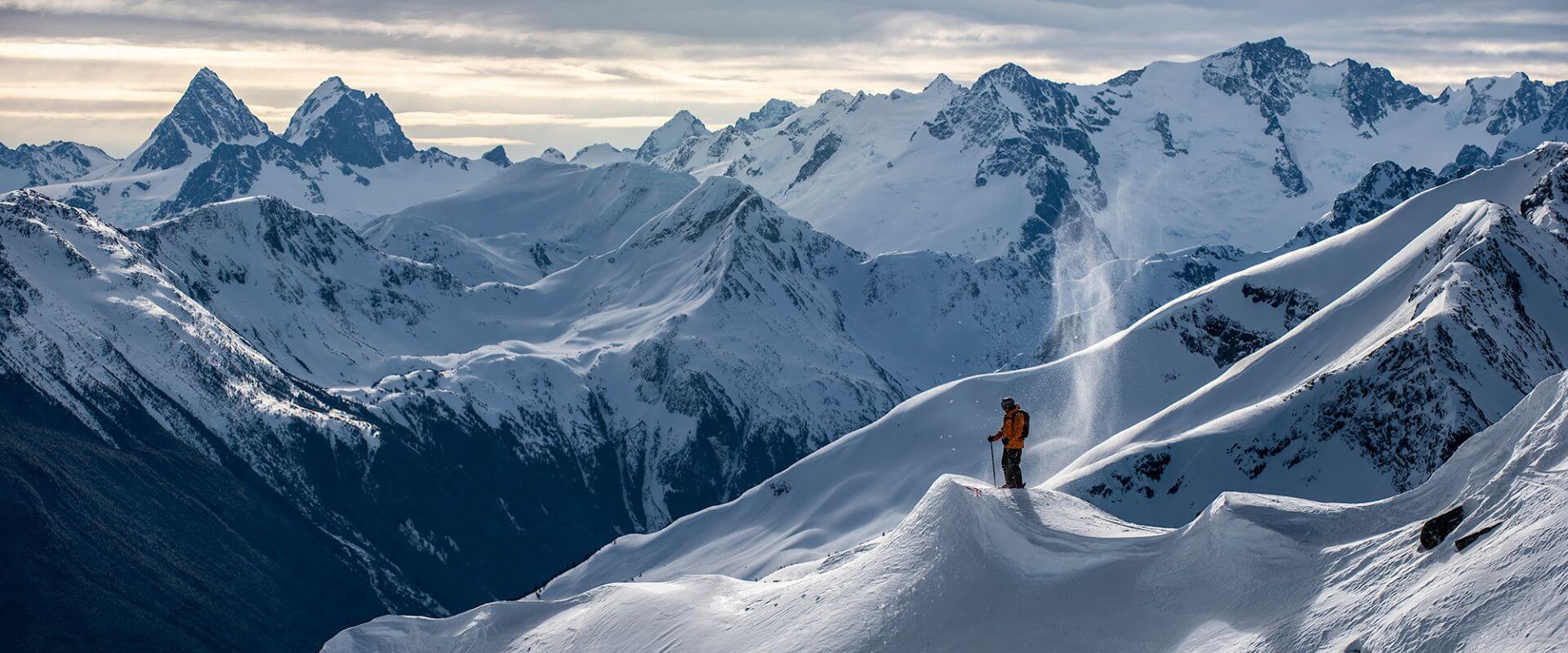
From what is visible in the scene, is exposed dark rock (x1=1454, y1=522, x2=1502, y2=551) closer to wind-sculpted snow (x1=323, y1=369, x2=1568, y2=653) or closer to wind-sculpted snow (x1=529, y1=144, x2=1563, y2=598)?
wind-sculpted snow (x1=323, y1=369, x2=1568, y2=653)

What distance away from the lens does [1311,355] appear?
118m

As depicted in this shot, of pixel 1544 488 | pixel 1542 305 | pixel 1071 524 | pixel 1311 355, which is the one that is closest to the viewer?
pixel 1544 488

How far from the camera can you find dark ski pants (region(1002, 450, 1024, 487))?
4328 centimetres

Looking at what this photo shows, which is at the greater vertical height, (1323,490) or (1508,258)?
(1508,258)

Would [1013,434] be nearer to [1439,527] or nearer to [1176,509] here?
[1439,527]

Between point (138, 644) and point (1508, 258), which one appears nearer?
point (1508, 258)

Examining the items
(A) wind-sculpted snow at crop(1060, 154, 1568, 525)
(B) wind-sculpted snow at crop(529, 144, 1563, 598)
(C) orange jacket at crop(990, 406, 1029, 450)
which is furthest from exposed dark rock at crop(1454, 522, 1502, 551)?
(B) wind-sculpted snow at crop(529, 144, 1563, 598)

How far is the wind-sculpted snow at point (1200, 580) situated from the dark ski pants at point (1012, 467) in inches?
15.8

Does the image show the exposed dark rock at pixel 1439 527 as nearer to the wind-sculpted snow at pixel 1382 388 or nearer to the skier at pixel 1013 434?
the skier at pixel 1013 434

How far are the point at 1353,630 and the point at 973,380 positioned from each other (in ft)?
520

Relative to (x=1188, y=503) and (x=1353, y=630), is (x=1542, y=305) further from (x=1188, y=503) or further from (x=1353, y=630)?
(x=1353, y=630)

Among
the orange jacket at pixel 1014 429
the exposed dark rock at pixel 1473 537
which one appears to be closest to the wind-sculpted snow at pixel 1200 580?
the exposed dark rock at pixel 1473 537

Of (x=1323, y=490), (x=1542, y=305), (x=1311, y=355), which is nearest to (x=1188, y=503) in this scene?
(x=1323, y=490)

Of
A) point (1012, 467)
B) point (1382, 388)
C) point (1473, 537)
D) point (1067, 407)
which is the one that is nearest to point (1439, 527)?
point (1473, 537)
